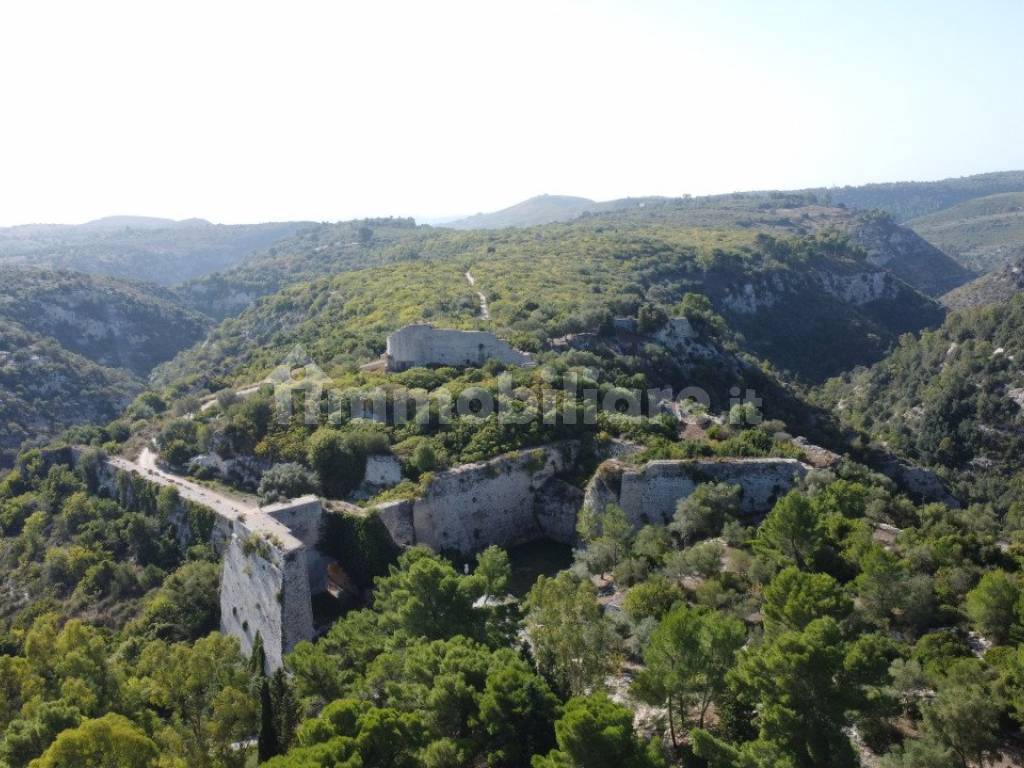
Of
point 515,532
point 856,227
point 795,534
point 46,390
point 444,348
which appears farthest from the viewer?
point 856,227

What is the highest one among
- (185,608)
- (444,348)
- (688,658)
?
(444,348)

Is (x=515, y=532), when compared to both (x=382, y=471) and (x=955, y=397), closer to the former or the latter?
(x=382, y=471)

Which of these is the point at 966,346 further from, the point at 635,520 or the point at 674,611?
the point at 674,611

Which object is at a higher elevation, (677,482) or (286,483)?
(677,482)

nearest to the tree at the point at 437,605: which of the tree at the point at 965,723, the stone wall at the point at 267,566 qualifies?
the stone wall at the point at 267,566

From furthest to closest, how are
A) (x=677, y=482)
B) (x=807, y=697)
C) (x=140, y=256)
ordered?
(x=140, y=256)
(x=677, y=482)
(x=807, y=697)

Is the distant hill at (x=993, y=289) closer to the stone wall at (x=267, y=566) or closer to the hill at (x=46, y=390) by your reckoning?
the stone wall at (x=267, y=566)

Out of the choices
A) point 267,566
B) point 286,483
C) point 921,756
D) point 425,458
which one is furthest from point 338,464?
point 921,756

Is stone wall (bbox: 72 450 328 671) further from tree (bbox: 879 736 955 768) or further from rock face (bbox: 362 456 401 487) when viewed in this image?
tree (bbox: 879 736 955 768)
